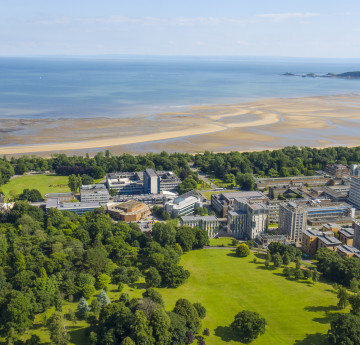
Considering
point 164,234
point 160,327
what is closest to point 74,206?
point 164,234

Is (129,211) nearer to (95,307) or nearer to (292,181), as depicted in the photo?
(95,307)

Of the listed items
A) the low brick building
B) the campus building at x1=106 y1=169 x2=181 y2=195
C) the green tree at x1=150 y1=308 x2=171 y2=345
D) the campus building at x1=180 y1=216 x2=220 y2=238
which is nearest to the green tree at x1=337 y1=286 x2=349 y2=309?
the green tree at x1=150 y1=308 x2=171 y2=345

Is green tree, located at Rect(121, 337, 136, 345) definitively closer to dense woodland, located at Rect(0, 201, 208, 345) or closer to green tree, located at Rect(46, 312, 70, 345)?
dense woodland, located at Rect(0, 201, 208, 345)

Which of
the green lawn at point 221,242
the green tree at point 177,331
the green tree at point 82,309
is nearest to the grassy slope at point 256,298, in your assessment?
the green tree at point 177,331

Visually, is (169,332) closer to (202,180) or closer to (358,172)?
(202,180)

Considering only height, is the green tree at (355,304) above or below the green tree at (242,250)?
above

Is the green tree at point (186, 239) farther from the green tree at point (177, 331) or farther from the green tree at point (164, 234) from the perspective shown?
the green tree at point (177, 331)
